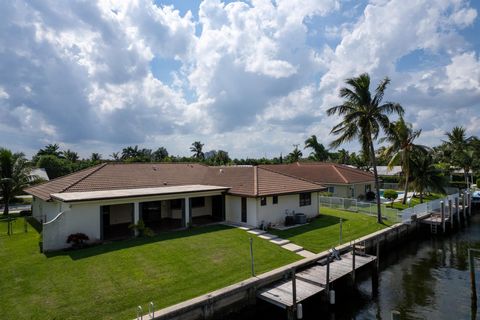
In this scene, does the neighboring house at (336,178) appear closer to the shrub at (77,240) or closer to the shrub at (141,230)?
the shrub at (141,230)

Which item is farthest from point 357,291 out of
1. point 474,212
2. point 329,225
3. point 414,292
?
point 474,212

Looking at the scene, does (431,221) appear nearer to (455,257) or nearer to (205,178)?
(455,257)

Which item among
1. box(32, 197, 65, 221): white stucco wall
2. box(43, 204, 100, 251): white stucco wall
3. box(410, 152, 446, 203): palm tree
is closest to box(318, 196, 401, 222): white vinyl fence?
box(410, 152, 446, 203): palm tree

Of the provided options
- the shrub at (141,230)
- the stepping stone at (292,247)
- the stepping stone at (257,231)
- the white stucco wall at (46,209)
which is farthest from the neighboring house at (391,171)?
the white stucco wall at (46,209)

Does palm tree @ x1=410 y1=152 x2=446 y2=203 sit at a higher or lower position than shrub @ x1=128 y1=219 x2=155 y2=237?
higher

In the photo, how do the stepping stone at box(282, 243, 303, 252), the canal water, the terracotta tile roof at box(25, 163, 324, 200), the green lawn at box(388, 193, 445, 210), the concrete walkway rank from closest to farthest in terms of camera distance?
1. the canal water
2. the concrete walkway
3. the stepping stone at box(282, 243, 303, 252)
4. the terracotta tile roof at box(25, 163, 324, 200)
5. the green lawn at box(388, 193, 445, 210)

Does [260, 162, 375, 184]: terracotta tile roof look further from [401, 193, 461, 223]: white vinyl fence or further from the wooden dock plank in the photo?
the wooden dock plank
